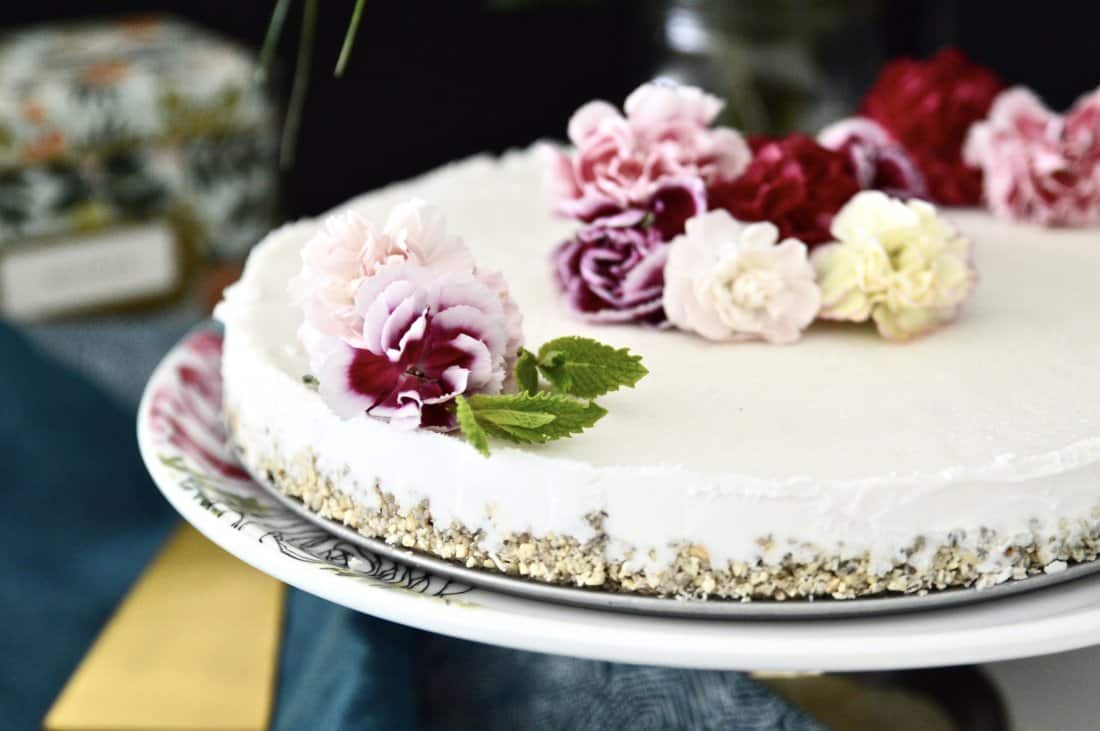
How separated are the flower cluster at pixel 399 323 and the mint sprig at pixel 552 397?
2 centimetres

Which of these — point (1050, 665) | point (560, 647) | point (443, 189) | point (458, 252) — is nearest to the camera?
point (560, 647)

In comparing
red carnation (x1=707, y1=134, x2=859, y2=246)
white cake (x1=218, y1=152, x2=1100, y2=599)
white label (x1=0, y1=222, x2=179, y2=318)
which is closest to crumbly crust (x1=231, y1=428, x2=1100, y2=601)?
white cake (x1=218, y1=152, x2=1100, y2=599)

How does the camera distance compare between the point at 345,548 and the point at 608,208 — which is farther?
the point at 608,208

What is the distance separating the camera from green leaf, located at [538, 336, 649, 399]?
0.86m

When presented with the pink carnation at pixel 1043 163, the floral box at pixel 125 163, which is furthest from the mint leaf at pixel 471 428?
the floral box at pixel 125 163

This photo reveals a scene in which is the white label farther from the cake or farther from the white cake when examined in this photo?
the white cake

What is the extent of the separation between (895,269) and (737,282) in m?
0.12

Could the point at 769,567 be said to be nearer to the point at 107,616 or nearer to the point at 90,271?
the point at 107,616

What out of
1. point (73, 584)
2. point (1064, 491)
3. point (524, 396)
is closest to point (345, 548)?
point (524, 396)

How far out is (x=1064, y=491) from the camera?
813 millimetres

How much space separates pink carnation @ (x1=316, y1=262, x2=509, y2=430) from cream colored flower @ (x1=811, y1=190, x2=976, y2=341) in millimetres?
284

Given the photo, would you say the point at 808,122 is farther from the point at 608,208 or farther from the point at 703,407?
the point at 703,407

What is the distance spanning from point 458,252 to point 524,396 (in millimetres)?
A: 115

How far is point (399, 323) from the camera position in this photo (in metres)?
0.81
